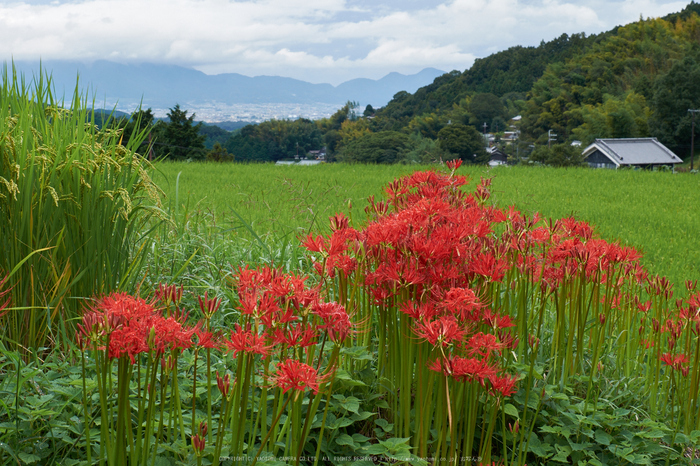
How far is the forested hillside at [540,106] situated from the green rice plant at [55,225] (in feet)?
96.1

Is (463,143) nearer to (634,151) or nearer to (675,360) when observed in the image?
(634,151)

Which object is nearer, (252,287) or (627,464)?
(252,287)

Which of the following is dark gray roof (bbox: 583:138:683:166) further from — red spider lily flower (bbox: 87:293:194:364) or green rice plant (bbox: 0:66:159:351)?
red spider lily flower (bbox: 87:293:194:364)

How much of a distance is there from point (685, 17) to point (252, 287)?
86534 mm

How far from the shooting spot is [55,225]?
8.29 ft

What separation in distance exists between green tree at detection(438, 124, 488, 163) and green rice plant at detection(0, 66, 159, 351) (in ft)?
185

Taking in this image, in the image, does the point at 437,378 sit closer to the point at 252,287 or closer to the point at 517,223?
the point at 517,223

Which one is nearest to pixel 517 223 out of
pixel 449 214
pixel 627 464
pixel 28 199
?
pixel 449 214

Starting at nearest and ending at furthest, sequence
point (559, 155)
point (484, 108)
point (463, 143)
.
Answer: point (559, 155), point (463, 143), point (484, 108)

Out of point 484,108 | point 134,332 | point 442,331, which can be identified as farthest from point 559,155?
point 134,332

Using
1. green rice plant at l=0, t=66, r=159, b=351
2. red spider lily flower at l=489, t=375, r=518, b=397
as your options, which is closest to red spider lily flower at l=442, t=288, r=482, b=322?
red spider lily flower at l=489, t=375, r=518, b=397

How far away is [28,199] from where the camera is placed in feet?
7.66

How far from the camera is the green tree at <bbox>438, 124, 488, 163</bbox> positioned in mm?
57312

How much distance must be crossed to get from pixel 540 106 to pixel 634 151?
1837cm
